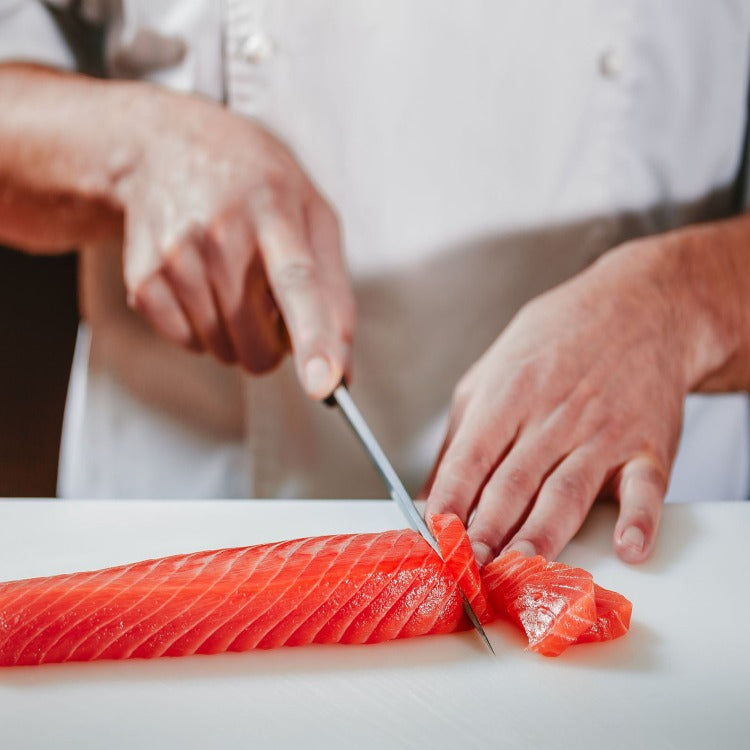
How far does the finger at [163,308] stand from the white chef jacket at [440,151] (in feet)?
0.64

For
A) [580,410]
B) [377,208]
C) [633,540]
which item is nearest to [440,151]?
[377,208]

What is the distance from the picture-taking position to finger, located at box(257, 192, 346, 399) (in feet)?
3.57

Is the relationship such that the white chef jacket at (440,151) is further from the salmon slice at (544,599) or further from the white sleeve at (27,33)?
the salmon slice at (544,599)

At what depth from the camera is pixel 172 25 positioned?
1443mm

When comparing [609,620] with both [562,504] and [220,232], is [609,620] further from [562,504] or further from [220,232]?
[220,232]

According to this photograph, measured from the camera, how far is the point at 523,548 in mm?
934

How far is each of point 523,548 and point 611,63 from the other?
870 millimetres

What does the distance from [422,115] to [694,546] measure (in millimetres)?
813

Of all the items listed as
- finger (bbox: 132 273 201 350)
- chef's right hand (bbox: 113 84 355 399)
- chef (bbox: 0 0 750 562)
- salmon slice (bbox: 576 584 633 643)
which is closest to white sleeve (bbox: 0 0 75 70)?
chef (bbox: 0 0 750 562)

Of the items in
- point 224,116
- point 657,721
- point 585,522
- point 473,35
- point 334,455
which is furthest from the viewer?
point 334,455

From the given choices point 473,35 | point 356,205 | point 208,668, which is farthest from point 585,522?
point 473,35

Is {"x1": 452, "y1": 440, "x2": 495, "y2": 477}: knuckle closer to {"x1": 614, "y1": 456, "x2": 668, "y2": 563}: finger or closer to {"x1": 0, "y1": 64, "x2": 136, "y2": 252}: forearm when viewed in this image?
{"x1": 614, "y1": 456, "x2": 668, "y2": 563}: finger

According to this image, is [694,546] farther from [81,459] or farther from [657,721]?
[81,459]

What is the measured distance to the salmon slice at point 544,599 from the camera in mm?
787
